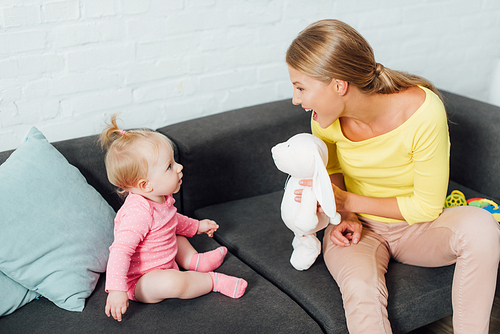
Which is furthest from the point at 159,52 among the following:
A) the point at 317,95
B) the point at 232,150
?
the point at 317,95

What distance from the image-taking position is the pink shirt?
1.20 meters

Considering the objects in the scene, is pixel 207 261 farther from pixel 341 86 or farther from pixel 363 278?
pixel 341 86

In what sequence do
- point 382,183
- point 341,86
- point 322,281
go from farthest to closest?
point 382,183, point 322,281, point 341,86

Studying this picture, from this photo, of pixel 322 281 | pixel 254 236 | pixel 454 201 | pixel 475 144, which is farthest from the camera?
pixel 475 144

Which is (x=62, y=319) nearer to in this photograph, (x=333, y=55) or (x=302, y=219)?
(x=302, y=219)

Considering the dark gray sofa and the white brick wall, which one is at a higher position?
the white brick wall

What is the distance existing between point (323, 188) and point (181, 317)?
1.65ft

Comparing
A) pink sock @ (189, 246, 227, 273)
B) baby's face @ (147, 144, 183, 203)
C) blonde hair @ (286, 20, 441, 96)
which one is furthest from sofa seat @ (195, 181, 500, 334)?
blonde hair @ (286, 20, 441, 96)

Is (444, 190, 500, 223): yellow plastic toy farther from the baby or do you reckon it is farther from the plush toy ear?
the baby

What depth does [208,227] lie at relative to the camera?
153 centimetres

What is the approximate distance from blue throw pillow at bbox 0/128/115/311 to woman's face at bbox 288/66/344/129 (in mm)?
687

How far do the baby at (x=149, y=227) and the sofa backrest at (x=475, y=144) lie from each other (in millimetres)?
1137

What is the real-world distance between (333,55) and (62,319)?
98 centimetres

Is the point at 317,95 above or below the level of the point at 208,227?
above
